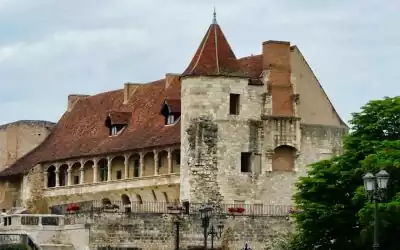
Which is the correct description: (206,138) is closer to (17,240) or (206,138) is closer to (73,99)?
(17,240)

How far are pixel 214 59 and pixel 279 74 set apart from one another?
4746mm

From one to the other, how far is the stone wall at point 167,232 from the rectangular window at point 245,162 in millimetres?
4788

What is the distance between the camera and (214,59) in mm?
86062

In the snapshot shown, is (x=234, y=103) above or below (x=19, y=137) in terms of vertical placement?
above

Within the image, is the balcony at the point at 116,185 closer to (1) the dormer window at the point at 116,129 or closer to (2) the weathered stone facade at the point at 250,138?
(1) the dormer window at the point at 116,129

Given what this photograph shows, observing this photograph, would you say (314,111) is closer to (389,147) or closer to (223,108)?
(223,108)

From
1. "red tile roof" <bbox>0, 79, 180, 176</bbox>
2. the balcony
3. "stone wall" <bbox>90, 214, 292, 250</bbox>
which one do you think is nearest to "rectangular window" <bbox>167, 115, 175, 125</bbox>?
"red tile roof" <bbox>0, 79, 180, 176</bbox>

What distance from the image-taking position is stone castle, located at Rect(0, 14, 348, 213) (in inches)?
3346

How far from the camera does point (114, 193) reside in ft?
315

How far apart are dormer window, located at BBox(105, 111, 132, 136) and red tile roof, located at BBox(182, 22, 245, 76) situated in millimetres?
13366

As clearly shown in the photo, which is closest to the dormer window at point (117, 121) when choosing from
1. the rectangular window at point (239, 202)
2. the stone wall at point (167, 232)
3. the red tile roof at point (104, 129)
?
the red tile roof at point (104, 129)

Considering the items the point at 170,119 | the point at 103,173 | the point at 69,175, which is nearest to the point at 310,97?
the point at 170,119

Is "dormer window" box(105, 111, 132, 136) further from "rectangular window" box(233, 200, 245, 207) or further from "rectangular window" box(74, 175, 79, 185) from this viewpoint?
"rectangular window" box(233, 200, 245, 207)

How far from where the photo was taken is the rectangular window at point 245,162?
8631 centimetres
